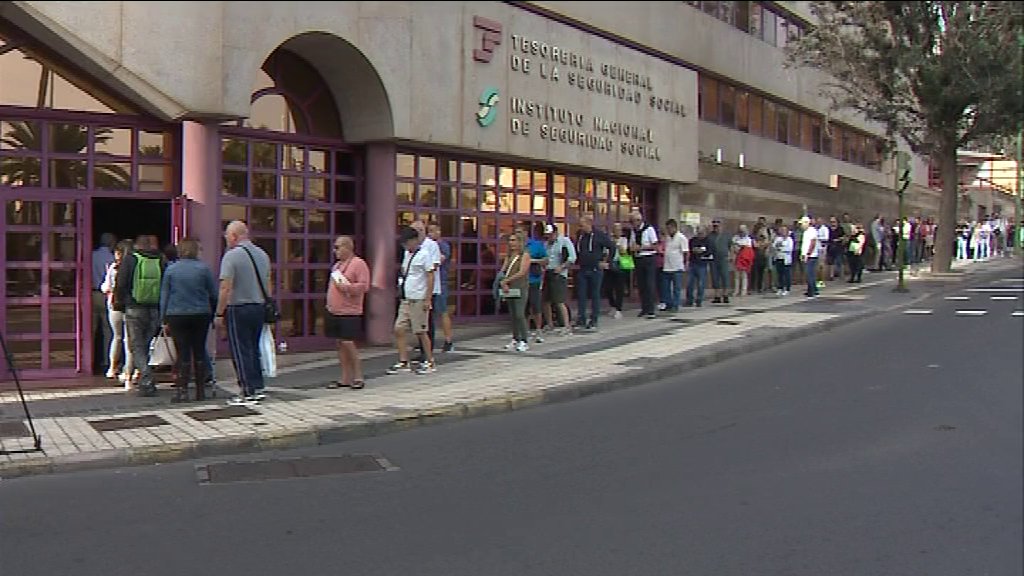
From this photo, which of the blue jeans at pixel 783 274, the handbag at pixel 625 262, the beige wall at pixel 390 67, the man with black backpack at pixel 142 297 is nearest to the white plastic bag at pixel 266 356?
the man with black backpack at pixel 142 297

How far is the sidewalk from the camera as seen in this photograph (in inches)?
287

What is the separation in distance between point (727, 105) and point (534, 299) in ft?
37.9

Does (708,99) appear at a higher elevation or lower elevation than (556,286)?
higher

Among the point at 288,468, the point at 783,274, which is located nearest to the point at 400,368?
the point at 288,468

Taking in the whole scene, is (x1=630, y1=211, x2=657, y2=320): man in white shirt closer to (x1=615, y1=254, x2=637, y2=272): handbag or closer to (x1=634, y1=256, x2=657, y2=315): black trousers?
(x1=634, y1=256, x2=657, y2=315): black trousers

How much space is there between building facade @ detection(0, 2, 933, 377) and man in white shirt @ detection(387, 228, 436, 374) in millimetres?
2067

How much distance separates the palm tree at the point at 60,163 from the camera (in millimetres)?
9797

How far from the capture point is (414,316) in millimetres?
10320

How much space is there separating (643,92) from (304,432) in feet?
39.1

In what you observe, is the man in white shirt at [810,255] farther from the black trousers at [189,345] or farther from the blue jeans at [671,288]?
the black trousers at [189,345]

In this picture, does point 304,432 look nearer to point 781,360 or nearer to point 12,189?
point 12,189

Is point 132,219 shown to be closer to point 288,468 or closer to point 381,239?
point 381,239

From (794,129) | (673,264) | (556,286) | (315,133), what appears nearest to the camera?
(315,133)

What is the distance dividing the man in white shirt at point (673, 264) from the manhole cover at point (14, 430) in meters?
10.8
